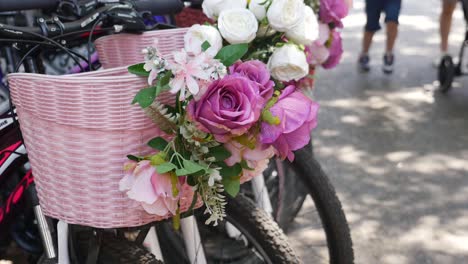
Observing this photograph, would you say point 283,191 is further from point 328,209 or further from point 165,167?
point 165,167

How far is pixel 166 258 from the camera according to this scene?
221 centimetres

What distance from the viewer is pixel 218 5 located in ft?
5.88

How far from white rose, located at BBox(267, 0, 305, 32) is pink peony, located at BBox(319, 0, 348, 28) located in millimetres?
819

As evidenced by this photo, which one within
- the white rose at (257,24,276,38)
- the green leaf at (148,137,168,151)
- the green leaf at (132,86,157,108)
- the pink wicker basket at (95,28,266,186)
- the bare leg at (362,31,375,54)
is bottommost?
the bare leg at (362,31,375,54)

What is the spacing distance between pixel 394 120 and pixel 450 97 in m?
0.83

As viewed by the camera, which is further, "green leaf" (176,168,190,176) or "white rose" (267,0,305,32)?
"white rose" (267,0,305,32)

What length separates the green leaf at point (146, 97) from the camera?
4.49 ft

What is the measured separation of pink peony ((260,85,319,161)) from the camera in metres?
1.42

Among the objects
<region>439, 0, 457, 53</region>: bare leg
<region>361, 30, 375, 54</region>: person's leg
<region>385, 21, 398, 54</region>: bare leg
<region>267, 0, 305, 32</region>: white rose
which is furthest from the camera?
<region>361, 30, 375, 54</region>: person's leg

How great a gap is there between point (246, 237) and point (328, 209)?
47 centimetres

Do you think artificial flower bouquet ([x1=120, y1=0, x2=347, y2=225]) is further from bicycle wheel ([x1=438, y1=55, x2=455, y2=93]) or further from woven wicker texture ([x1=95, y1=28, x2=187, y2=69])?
bicycle wheel ([x1=438, y1=55, x2=455, y2=93])

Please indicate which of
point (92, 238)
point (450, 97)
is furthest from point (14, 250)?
point (450, 97)

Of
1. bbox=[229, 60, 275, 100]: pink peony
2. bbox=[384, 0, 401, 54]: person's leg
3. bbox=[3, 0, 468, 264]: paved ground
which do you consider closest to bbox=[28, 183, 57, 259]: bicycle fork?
bbox=[229, 60, 275, 100]: pink peony

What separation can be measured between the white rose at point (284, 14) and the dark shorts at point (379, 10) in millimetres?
4296
